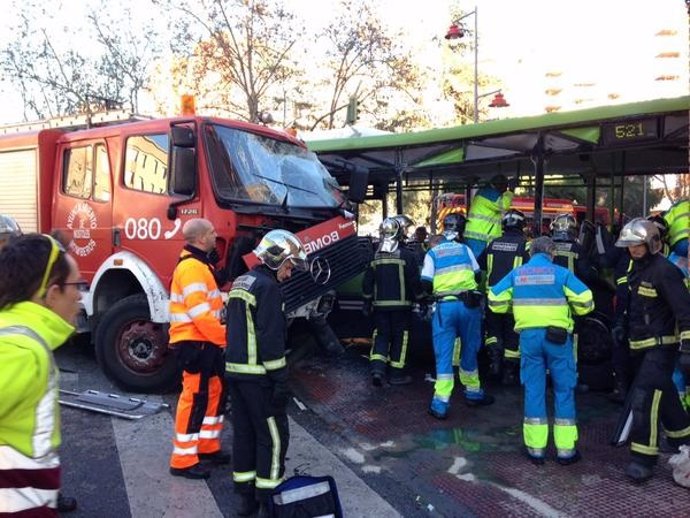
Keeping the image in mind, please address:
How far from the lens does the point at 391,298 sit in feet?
21.6

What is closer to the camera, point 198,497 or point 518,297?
point 198,497

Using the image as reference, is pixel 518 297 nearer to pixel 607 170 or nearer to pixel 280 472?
pixel 280 472

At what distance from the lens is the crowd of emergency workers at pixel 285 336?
1.86 metres

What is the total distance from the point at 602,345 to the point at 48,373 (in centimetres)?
562

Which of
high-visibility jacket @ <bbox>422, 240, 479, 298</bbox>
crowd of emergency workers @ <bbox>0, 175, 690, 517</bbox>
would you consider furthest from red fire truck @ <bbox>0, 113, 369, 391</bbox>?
high-visibility jacket @ <bbox>422, 240, 479, 298</bbox>

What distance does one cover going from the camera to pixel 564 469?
14.5 ft

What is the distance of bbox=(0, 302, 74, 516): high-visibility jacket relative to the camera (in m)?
1.71

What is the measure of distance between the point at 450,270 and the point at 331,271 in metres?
1.15

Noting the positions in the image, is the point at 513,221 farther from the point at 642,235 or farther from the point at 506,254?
the point at 642,235

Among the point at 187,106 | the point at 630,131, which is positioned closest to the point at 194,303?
the point at 187,106

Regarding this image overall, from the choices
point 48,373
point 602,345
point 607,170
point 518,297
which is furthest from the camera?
point 607,170

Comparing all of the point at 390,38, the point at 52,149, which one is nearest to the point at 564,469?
the point at 52,149

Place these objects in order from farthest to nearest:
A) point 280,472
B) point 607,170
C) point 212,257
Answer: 1. point 607,170
2. point 212,257
3. point 280,472

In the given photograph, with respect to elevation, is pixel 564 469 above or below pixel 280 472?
below
